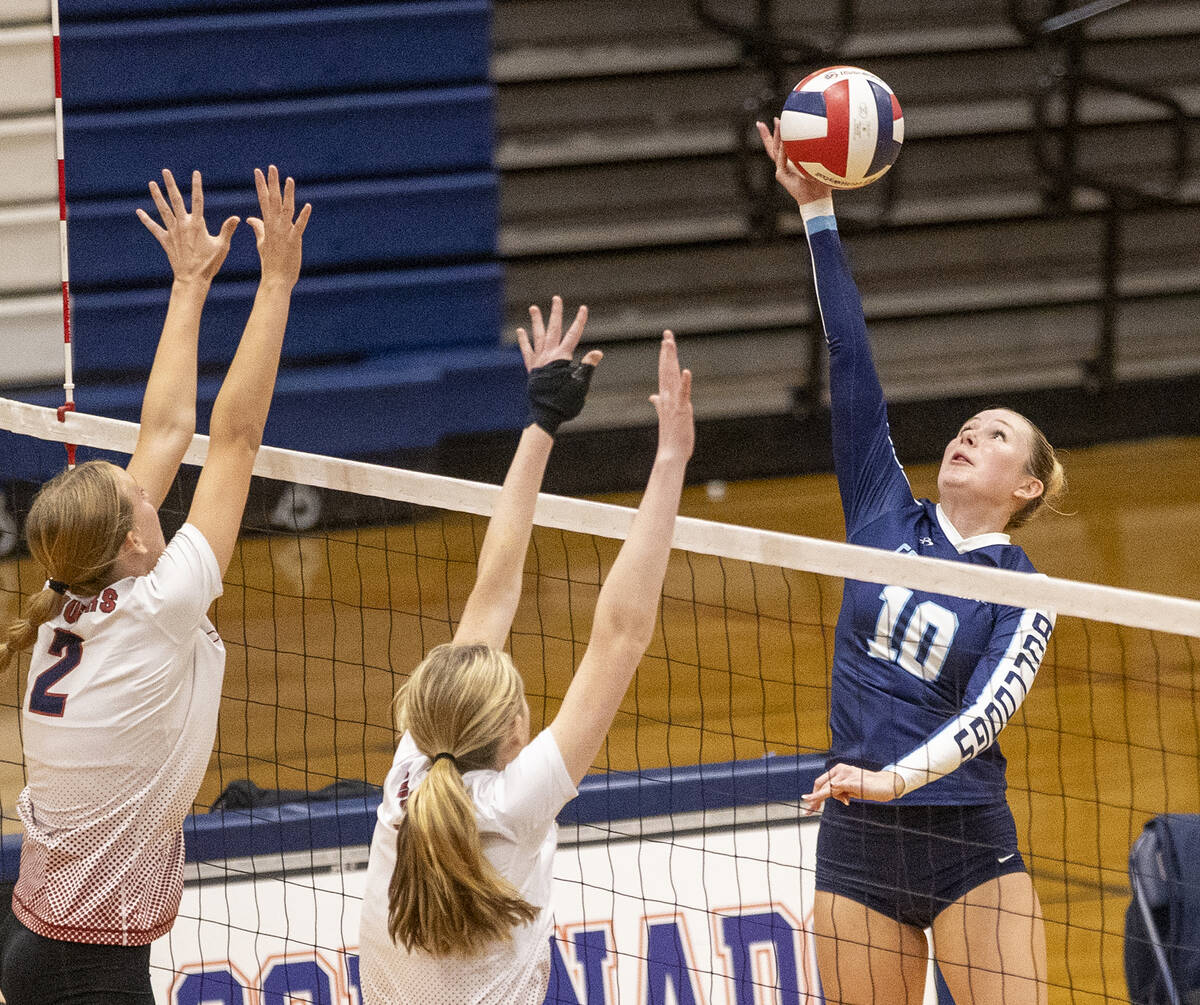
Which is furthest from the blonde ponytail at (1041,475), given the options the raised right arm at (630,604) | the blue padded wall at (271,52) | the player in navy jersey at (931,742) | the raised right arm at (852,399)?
the blue padded wall at (271,52)

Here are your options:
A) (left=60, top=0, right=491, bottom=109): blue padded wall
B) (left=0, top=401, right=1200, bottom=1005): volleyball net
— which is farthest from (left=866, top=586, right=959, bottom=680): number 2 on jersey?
(left=60, top=0, right=491, bottom=109): blue padded wall

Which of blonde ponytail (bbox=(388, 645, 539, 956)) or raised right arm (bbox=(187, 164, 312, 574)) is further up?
raised right arm (bbox=(187, 164, 312, 574))

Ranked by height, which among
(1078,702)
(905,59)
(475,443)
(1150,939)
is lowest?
(1150,939)

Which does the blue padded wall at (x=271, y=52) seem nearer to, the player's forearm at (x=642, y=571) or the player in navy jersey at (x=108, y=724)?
the player in navy jersey at (x=108, y=724)

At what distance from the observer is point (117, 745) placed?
2541 millimetres

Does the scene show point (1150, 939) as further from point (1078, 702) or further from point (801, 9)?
point (801, 9)

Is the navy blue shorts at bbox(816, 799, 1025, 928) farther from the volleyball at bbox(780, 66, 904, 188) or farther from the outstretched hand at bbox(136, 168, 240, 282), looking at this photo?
the outstretched hand at bbox(136, 168, 240, 282)

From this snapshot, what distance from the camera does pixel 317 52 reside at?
7.88m

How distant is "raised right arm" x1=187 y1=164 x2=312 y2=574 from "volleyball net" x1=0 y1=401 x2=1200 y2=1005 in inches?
18.3

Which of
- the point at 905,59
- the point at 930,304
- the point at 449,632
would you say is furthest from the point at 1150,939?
the point at 905,59

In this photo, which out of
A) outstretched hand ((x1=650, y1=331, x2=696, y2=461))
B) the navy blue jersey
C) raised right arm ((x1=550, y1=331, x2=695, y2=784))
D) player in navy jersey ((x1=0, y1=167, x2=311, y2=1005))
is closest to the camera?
raised right arm ((x1=550, y1=331, x2=695, y2=784))

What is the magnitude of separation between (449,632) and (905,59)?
4.43m

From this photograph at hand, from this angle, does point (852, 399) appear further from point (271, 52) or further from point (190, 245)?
point (271, 52)

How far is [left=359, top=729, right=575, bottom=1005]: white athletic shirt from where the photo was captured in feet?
7.15
